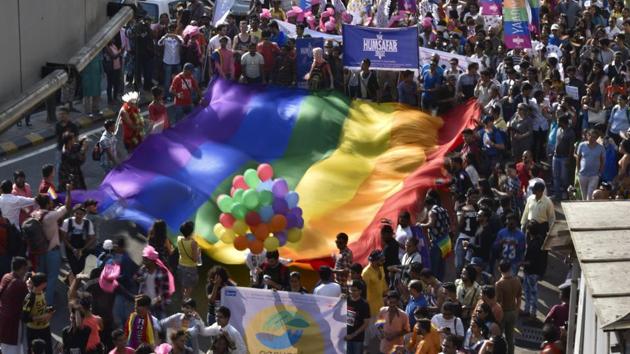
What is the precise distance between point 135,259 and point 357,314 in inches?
155

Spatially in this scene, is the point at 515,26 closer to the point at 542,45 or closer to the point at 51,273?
the point at 542,45

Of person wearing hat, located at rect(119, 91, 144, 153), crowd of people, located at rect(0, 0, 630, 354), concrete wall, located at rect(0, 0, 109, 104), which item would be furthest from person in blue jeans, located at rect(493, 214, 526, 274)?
person wearing hat, located at rect(119, 91, 144, 153)

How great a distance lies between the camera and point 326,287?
51.5ft

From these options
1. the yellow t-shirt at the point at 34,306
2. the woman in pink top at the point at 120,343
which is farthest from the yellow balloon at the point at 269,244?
the woman in pink top at the point at 120,343

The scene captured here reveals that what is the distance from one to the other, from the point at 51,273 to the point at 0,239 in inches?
31.8

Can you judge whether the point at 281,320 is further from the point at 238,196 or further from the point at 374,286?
the point at 238,196

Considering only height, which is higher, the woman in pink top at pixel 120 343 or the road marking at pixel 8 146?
the woman in pink top at pixel 120 343

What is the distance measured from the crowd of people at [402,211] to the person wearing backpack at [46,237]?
18 millimetres

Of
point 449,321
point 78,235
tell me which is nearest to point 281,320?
point 449,321

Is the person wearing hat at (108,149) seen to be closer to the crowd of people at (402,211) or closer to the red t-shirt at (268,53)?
the crowd of people at (402,211)

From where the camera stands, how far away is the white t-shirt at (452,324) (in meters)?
14.6

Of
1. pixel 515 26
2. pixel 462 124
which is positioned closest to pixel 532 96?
pixel 462 124

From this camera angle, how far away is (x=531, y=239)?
17.5 metres

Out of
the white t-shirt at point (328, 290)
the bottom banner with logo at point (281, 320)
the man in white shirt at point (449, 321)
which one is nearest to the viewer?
the man in white shirt at point (449, 321)
